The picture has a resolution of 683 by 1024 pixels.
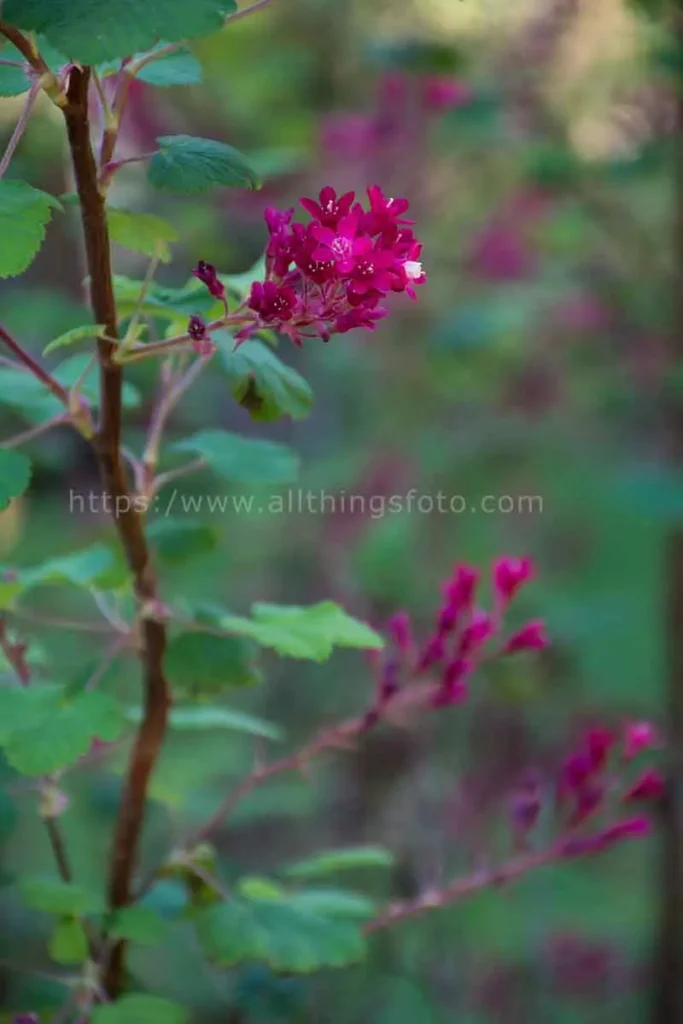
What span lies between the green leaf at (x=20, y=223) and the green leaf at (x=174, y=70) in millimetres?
156

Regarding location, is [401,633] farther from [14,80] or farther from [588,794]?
[14,80]

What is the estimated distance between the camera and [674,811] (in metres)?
2.16

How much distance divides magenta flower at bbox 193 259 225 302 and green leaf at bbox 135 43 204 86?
16cm

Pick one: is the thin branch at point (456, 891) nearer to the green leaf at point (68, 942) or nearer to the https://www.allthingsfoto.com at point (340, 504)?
the green leaf at point (68, 942)

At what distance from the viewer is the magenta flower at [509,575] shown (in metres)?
1.02

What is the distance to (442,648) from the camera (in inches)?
37.2

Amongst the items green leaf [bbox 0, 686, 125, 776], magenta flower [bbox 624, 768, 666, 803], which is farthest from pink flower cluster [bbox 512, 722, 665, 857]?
green leaf [bbox 0, 686, 125, 776]

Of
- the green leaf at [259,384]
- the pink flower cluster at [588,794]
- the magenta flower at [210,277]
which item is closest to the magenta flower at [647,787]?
the pink flower cluster at [588,794]

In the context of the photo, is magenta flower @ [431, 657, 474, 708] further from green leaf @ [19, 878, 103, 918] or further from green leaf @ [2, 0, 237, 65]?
green leaf @ [2, 0, 237, 65]

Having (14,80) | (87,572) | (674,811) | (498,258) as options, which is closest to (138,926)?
(87,572)

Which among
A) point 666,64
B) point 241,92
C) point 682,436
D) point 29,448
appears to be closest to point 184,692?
point 29,448

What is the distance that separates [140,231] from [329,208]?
17 cm

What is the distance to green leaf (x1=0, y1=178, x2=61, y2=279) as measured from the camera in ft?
2.06

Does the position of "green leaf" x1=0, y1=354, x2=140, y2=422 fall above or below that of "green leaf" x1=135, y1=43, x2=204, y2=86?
below
